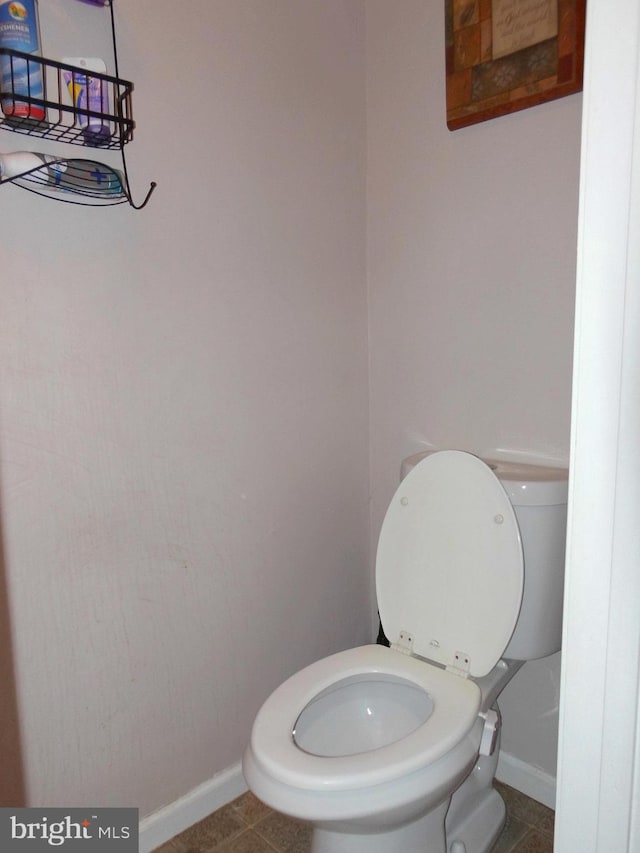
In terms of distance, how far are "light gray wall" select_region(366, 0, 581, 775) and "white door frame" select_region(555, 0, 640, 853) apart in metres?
1.03

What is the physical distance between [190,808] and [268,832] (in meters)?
0.20

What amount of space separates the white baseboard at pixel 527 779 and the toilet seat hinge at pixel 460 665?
485 mm

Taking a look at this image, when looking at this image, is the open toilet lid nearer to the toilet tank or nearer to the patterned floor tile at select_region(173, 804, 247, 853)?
the toilet tank

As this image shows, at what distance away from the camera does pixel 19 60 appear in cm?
100

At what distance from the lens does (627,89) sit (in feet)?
1.24

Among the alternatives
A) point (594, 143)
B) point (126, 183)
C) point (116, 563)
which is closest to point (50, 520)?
point (116, 563)

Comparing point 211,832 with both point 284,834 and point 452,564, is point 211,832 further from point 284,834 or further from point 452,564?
point 452,564

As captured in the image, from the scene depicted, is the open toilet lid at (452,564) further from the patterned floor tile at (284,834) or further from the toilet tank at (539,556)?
the patterned floor tile at (284,834)

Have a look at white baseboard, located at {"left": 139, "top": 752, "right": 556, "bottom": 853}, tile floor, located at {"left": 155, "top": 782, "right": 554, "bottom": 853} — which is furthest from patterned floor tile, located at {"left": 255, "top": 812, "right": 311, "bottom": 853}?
white baseboard, located at {"left": 139, "top": 752, "right": 556, "bottom": 853}

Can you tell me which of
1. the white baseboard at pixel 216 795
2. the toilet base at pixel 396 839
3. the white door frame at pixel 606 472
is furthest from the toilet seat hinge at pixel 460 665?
the white door frame at pixel 606 472

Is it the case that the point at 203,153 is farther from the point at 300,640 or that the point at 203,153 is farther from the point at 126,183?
the point at 300,640

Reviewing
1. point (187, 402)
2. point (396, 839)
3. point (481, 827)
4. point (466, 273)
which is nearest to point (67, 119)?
point (187, 402)

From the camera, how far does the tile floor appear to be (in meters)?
1.44

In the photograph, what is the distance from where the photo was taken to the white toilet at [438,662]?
1.10 m
